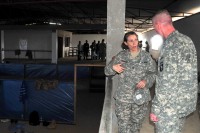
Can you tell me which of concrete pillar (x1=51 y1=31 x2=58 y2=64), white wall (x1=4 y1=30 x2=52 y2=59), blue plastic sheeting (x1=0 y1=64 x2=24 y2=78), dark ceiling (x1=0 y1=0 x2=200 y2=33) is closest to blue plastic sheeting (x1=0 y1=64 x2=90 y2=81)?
blue plastic sheeting (x1=0 y1=64 x2=24 y2=78)

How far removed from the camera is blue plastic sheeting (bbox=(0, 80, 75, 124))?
748 centimetres

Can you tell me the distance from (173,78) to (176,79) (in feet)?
0.08

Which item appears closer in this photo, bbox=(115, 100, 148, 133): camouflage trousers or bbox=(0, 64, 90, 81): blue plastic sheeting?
bbox=(115, 100, 148, 133): camouflage trousers

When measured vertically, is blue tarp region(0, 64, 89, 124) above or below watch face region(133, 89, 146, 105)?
below

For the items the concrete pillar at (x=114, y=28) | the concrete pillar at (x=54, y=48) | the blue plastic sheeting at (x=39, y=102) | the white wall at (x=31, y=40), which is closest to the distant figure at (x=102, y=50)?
the concrete pillar at (x=54, y=48)

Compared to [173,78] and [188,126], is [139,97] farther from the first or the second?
[188,126]

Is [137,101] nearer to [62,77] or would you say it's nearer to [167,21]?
[167,21]

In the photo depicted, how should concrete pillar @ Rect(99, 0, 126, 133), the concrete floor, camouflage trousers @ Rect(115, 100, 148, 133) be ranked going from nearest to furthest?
camouflage trousers @ Rect(115, 100, 148, 133) → the concrete floor → concrete pillar @ Rect(99, 0, 126, 133)

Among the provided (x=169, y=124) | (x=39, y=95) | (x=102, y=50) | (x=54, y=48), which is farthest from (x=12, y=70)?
(x=54, y=48)

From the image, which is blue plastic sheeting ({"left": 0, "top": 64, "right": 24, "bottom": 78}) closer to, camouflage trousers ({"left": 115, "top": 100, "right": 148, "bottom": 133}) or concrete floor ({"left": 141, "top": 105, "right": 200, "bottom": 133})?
concrete floor ({"left": 141, "top": 105, "right": 200, "bottom": 133})

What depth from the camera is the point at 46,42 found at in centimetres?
2111

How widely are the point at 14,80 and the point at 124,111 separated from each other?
5.57m

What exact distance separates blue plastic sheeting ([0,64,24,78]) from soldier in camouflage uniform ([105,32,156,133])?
595cm

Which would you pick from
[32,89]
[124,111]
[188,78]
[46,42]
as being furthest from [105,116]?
[46,42]
